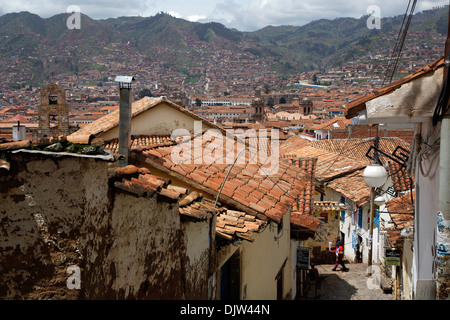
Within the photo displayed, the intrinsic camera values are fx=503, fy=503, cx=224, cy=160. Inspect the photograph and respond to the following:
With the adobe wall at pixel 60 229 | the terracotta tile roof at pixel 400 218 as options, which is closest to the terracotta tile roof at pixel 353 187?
the terracotta tile roof at pixel 400 218

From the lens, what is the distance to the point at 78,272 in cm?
264

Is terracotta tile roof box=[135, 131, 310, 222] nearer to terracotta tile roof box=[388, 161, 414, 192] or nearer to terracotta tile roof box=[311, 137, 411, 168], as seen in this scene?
terracotta tile roof box=[388, 161, 414, 192]

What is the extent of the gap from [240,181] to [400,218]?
153 inches

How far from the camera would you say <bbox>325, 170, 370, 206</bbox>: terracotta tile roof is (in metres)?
19.0

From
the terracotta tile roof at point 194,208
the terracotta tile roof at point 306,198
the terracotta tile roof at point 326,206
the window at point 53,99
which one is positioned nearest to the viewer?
the terracotta tile roof at point 194,208

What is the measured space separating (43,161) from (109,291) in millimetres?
894

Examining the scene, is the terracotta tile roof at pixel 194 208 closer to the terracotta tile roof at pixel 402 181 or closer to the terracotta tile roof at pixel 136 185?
the terracotta tile roof at pixel 136 185

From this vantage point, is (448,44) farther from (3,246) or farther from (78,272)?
(3,246)

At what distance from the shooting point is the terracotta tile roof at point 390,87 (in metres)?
3.52

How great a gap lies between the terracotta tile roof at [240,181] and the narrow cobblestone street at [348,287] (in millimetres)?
5517

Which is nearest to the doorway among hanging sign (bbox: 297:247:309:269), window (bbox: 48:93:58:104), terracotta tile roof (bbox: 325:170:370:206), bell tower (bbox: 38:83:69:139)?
hanging sign (bbox: 297:247:309:269)

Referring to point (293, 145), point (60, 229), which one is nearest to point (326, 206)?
point (293, 145)

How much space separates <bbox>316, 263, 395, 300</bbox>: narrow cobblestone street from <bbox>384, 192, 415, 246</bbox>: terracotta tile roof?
124 inches
